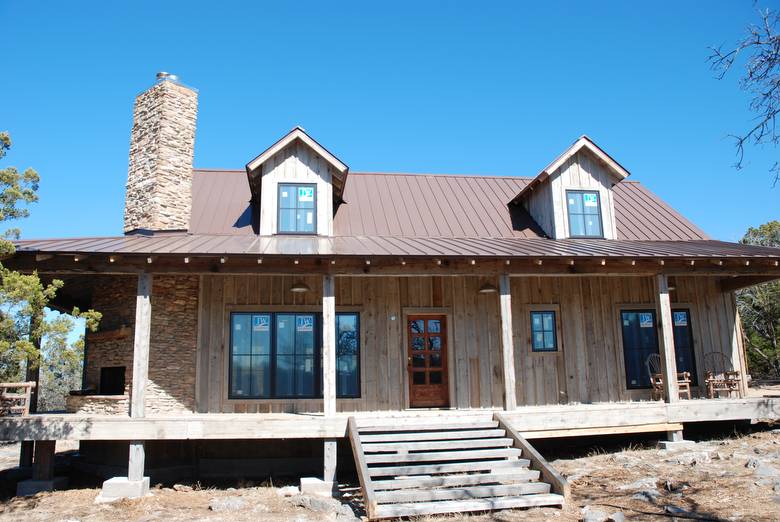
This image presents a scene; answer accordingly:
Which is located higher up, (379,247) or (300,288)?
(379,247)

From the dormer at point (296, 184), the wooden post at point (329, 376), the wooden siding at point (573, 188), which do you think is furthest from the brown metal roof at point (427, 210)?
the wooden post at point (329, 376)

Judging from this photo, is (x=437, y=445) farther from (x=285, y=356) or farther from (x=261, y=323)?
(x=261, y=323)

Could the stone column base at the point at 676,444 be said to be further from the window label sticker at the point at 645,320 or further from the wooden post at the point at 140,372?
the wooden post at the point at 140,372

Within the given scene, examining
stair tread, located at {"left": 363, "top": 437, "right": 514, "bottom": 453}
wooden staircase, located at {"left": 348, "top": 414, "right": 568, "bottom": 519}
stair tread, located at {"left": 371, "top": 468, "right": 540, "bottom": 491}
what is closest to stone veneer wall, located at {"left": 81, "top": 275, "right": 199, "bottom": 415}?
wooden staircase, located at {"left": 348, "top": 414, "right": 568, "bottom": 519}

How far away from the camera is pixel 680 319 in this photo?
1423cm

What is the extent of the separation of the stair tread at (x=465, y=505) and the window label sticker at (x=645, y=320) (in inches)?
255

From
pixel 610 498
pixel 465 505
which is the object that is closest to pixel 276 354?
pixel 465 505

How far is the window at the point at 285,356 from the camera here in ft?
41.2

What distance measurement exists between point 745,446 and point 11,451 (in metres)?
18.9

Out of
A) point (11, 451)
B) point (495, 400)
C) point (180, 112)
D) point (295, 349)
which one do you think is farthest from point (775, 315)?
point (11, 451)

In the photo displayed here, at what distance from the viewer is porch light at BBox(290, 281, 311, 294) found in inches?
493

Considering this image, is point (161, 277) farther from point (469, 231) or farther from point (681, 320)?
point (681, 320)

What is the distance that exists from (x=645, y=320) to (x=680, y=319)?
3.03ft

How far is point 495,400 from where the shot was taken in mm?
13078
